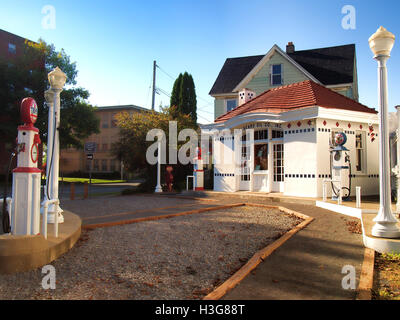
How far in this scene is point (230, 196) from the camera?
13.3m

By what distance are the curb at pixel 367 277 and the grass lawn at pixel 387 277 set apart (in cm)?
9

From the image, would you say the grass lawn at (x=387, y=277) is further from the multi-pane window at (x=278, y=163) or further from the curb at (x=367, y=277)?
the multi-pane window at (x=278, y=163)

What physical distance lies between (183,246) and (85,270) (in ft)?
5.78

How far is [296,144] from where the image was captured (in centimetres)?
1188

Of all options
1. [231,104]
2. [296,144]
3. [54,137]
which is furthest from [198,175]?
[231,104]

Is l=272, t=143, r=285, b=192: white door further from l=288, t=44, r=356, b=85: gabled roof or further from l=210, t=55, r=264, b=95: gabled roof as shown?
l=210, t=55, r=264, b=95: gabled roof

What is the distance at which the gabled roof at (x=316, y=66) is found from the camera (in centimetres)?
2086

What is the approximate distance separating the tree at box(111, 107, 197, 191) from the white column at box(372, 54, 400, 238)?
1444 centimetres

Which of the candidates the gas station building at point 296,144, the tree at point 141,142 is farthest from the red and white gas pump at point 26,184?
the tree at point 141,142

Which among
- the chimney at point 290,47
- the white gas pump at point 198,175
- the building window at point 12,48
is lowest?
the white gas pump at point 198,175

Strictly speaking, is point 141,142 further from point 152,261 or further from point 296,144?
point 152,261
